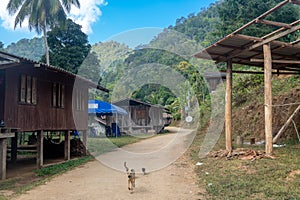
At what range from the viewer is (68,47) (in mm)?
31859

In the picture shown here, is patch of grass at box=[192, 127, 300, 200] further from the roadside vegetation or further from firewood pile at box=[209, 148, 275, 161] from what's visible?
firewood pile at box=[209, 148, 275, 161]

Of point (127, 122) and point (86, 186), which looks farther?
point (127, 122)

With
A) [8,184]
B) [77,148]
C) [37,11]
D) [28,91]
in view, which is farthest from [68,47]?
[8,184]

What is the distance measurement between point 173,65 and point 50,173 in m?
22.1

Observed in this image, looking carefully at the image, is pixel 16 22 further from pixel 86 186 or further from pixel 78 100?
pixel 86 186

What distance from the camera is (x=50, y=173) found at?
31.9 feet

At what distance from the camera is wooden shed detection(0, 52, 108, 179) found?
348 inches

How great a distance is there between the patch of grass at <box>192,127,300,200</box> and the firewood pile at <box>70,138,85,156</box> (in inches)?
293

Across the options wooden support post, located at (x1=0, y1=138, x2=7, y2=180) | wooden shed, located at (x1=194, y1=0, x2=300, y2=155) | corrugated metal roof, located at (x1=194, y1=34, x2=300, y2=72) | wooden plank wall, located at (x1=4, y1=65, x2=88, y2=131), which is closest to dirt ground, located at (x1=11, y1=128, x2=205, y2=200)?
wooden support post, located at (x1=0, y1=138, x2=7, y2=180)

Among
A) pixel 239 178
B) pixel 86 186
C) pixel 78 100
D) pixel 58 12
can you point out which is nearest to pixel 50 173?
pixel 86 186

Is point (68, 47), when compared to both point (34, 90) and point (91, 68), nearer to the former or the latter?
point (91, 68)

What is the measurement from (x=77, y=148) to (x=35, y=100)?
5040 millimetres

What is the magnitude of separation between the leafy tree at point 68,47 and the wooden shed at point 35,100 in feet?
58.4

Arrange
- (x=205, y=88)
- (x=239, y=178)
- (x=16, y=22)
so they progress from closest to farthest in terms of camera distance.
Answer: (x=239, y=178)
(x=16, y=22)
(x=205, y=88)
